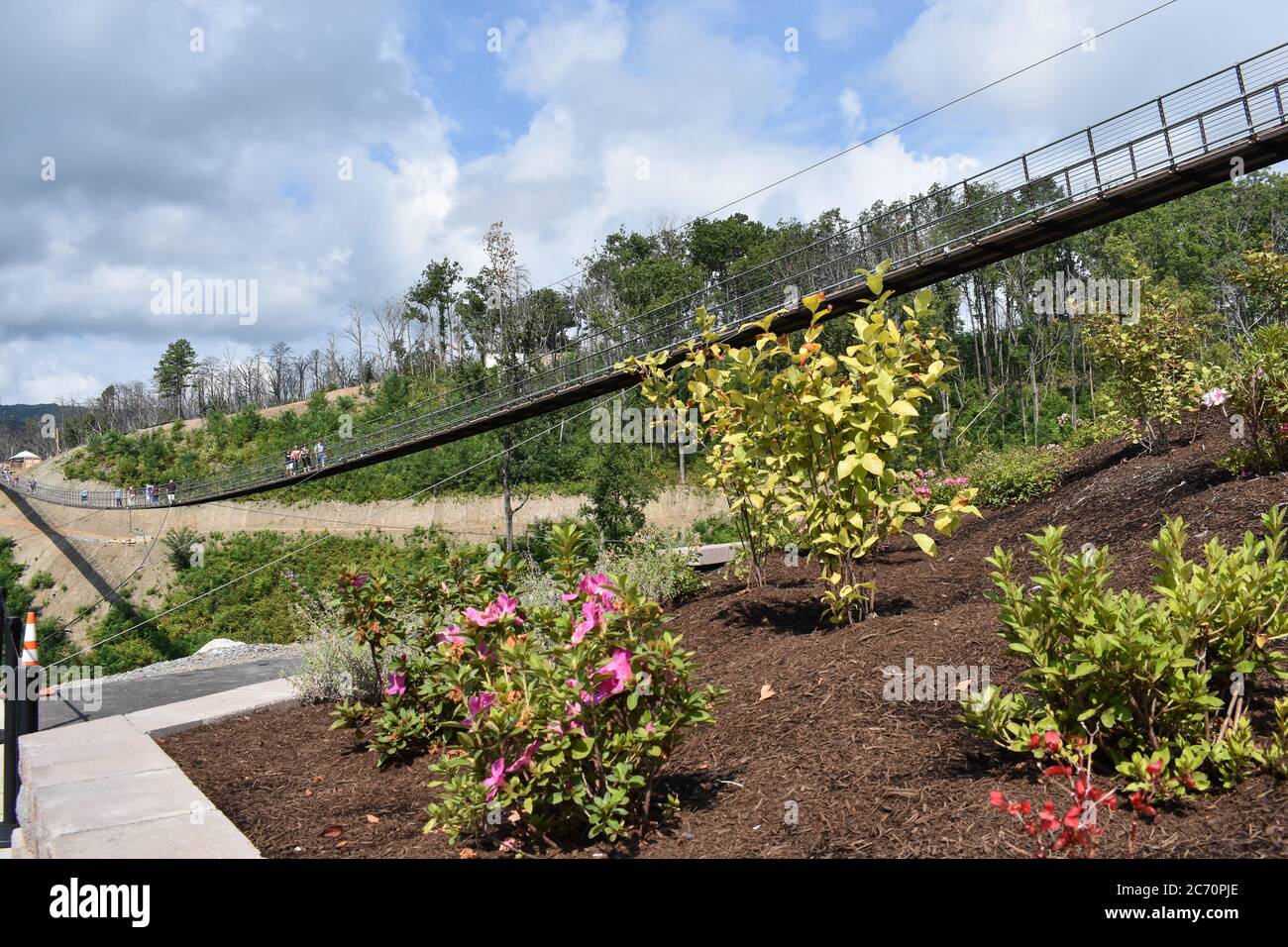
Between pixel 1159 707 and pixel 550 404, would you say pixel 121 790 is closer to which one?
pixel 1159 707

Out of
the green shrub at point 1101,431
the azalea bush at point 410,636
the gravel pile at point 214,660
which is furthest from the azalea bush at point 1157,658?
the green shrub at point 1101,431

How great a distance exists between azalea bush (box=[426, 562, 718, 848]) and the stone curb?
927mm

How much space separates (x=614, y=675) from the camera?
274 centimetres

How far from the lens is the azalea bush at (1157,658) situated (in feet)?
8.23

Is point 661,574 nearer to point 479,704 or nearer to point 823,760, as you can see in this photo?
point 823,760

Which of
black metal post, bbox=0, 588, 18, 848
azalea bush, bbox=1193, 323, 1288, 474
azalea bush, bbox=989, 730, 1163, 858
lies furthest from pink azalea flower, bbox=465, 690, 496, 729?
azalea bush, bbox=1193, 323, 1288, 474

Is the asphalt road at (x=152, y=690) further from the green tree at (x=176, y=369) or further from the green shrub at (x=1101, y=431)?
the green tree at (x=176, y=369)

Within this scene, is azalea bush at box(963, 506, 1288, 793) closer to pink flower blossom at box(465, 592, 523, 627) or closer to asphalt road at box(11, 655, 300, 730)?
pink flower blossom at box(465, 592, 523, 627)

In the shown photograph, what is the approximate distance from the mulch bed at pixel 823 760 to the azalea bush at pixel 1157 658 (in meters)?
0.16

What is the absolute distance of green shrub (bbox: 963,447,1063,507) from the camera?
9.81 m

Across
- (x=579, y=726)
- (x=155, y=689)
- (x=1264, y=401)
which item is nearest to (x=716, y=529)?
(x=155, y=689)

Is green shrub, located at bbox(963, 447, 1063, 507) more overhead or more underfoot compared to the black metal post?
more overhead

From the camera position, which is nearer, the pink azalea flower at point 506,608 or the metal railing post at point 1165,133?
the pink azalea flower at point 506,608

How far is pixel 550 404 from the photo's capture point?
13727mm
